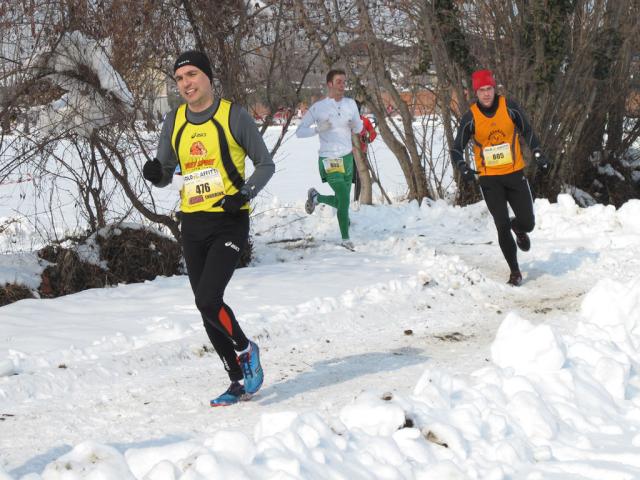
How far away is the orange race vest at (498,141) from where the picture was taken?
8.69 m

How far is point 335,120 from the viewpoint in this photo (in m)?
10.6

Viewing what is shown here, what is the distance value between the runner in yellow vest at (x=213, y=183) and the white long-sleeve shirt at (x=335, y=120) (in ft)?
17.4

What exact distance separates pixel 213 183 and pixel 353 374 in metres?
1.54

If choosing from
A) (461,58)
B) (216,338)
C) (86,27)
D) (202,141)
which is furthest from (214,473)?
(461,58)

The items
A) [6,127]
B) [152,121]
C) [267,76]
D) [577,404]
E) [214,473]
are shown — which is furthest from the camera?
[267,76]

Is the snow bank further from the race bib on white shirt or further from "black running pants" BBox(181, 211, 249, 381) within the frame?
the race bib on white shirt

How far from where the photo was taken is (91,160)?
9.42 m

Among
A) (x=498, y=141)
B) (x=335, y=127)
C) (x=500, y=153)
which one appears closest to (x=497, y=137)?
(x=498, y=141)

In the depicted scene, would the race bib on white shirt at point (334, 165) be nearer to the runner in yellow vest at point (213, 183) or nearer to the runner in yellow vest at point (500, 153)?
the runner in yellow vest at point (500, 153)

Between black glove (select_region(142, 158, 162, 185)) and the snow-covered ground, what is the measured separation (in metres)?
1.22

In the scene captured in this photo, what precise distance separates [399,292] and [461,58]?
7275 millimetres

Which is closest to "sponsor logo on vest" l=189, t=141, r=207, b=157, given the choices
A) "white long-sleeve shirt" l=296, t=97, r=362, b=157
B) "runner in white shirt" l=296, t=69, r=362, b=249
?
"runner in white shirt" l=296, t=69, r=362, b=249

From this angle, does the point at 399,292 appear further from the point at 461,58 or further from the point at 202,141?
the point at 461,58

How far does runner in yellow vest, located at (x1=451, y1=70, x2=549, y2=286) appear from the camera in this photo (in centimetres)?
867
